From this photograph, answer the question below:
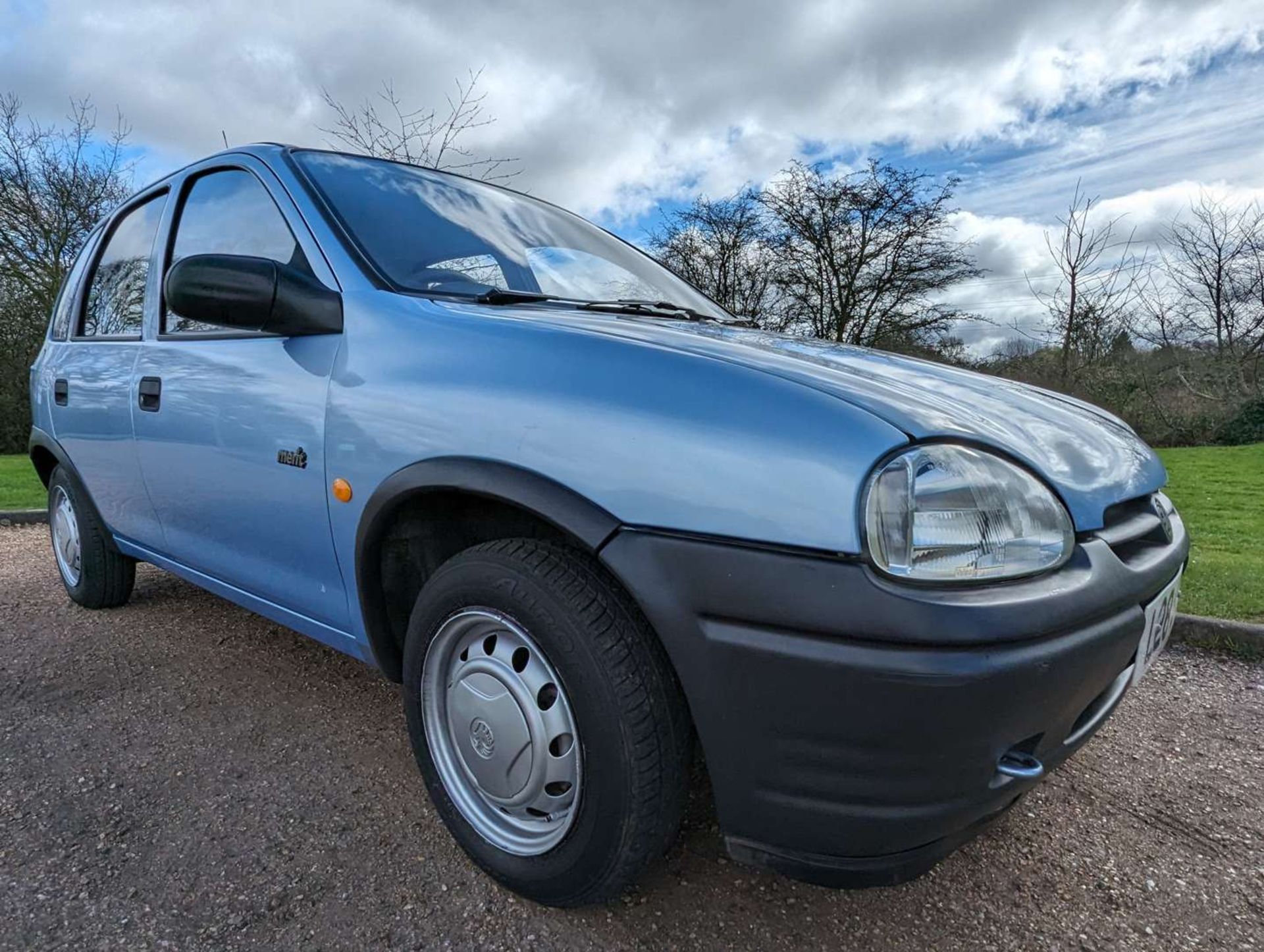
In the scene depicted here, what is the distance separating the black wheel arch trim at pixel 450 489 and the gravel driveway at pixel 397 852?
471mm

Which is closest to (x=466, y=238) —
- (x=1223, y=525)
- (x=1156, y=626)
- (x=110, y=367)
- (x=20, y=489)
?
(x=110, y=367)

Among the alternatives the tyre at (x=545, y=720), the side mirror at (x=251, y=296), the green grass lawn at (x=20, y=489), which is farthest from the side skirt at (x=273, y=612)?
the green grass lawn at (x=20, y=489)

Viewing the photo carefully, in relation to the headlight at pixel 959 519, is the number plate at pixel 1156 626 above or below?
below

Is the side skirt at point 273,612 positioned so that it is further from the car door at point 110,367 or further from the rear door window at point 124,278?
the rear door window at point 124,278

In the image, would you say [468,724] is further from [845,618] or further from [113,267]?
[113,267]

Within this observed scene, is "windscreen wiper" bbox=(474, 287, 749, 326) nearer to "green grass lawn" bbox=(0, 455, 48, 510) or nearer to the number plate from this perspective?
the number plate

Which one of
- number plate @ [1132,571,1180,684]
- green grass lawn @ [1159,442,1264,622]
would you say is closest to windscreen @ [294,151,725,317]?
number plate @ [1132,571,1180,684]

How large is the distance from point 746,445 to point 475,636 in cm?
79

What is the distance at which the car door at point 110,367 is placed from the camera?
9.10 ft

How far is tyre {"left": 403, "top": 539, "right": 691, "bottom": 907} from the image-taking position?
1369 millimetres

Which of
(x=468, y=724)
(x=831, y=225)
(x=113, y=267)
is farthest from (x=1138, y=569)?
(x=831, y=225)

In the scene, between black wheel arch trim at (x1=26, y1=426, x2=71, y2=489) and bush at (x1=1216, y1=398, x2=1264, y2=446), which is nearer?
black wheel arch trim at (x1=26, y1=426, x2=71, y2=489)

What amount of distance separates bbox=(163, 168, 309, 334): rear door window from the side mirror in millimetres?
193

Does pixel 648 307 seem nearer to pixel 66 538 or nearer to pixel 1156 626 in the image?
pixel 1156 626
